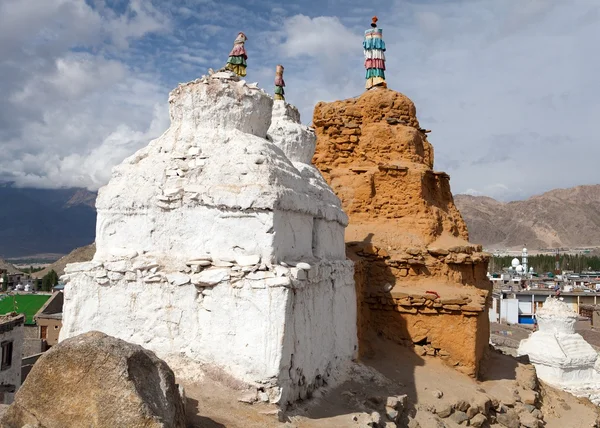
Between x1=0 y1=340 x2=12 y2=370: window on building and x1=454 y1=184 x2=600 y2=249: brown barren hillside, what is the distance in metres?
151

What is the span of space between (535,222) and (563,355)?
164836 millimetres

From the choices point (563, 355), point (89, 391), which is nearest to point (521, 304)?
point (563, 355)

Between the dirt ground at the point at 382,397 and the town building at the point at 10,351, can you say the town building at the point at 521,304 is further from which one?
the town building at the point at 10,351

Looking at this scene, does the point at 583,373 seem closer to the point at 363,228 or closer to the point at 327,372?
the point at 363,228

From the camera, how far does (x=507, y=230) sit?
166 metres

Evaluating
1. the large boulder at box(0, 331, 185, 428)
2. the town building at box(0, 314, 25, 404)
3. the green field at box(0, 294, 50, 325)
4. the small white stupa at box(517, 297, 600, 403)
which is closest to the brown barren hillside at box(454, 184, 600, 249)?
the green field at box(0, 294, 50, 325)

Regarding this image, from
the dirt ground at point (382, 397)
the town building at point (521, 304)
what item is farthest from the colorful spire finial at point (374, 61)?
the town building at point (521, 304)

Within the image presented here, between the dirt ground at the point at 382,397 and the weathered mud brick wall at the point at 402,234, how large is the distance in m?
0.53

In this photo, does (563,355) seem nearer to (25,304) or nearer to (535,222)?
(25,304)

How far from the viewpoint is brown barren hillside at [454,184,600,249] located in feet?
518

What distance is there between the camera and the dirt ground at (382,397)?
5539 millimetres

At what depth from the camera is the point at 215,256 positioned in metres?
6.47

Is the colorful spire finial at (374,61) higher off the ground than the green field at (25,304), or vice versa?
the colorful spire finial at (374,61)

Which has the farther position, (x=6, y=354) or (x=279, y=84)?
(x=6, y=354)
